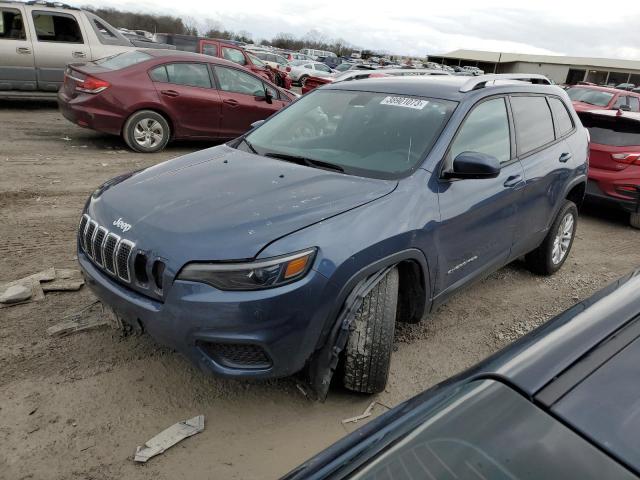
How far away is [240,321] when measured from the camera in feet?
7.46

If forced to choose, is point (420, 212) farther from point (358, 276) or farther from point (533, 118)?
point (533, 118)

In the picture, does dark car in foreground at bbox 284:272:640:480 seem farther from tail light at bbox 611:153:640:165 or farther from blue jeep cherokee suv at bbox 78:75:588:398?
tail light at bbox 611:153:640:165

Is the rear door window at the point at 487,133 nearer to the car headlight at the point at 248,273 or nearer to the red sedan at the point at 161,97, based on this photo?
the car headlight at the point at 248,273

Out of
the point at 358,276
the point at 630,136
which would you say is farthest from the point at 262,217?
the point at 630,136

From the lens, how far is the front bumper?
227 centimetres

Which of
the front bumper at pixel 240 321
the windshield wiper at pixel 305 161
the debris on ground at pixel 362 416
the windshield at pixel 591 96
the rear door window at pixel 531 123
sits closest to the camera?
the front bumper at pixel 240 321

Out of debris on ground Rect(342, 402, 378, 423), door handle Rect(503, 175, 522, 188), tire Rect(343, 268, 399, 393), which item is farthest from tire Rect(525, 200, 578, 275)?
debris on ground Rect(342, 402, 378, 423)

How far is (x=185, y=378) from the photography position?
9.66ft

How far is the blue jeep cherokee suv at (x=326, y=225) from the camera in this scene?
2.32 m

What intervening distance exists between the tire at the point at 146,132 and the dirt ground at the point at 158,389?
334 cm

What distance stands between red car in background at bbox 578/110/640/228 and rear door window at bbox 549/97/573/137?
6.87 ft

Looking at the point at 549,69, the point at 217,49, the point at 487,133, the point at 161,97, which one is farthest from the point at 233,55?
the point at 549,69

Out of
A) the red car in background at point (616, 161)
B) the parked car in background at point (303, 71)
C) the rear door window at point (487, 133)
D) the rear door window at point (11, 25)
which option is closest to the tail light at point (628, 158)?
the red car in background at point (616, 161)

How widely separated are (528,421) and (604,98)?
14512mm
